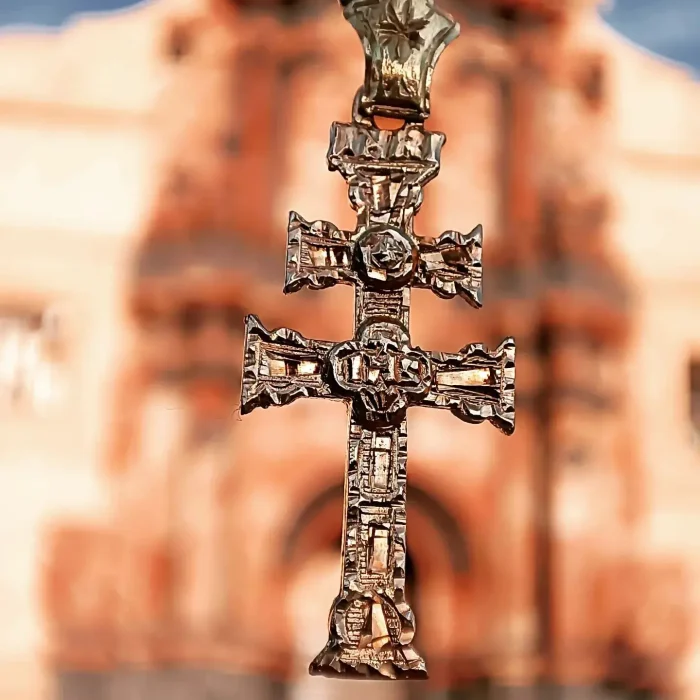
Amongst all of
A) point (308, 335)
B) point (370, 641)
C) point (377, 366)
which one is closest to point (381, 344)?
point (377, 366)

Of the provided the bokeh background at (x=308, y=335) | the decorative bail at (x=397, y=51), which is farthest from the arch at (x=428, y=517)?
the decorative bail at (x=397, y=51)

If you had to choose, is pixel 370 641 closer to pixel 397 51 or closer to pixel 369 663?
pixel 369 663

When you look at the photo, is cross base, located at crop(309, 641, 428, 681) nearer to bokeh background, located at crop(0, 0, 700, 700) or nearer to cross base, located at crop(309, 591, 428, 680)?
cross base, located at crop(309, 591, 428, 680)

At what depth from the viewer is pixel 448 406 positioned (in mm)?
1931

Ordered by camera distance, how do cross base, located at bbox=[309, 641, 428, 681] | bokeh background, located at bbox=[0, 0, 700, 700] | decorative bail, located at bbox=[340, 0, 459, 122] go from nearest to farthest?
cross base, located at bbox=[309, 641, 428, 681] < decorative bail, located at bbox=[340, 0, 459, 122] < bokeh background, located at bbox=[0, 0, 700, 700]

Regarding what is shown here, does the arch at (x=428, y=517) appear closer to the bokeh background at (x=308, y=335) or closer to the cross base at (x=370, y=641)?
the bokeh background at (x=308, y=335)

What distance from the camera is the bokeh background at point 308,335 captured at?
4.79 meters

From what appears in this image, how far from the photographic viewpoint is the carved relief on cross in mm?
1777

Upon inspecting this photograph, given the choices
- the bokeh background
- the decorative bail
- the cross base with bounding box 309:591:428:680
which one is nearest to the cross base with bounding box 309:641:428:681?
the cross base with bounding box 309:591:428:680

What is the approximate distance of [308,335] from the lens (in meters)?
5.09

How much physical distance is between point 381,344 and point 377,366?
4cm

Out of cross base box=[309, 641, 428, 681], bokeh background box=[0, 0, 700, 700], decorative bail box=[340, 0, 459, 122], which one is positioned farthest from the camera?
bokeh background box=[0, 0, 700, 700]

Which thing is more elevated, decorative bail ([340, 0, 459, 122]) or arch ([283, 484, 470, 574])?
→ decorative bail ([340, 0, 459, 122])

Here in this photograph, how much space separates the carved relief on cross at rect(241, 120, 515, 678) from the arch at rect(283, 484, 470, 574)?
10.3 ft
